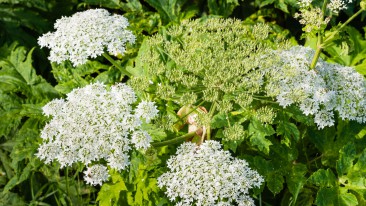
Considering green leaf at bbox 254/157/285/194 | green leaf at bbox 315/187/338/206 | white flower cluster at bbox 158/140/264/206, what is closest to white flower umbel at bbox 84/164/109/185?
white flower cluster at bbox 158/140/264/206

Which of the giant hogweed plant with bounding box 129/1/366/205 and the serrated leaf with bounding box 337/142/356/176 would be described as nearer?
the giant hogweed plant with bounding box 129/1/366/205

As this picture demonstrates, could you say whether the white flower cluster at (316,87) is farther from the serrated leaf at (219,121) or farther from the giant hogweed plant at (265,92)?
the serrated leaf at (219,121)

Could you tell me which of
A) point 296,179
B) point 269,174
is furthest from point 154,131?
point 296,179

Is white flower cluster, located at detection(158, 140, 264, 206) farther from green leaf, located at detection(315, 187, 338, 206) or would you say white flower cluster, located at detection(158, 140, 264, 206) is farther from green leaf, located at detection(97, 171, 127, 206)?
green leaf, located at detection(97, 171, 127, 206)

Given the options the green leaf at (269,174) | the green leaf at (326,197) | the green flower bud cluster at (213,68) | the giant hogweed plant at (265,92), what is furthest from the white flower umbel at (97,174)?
the green leaf at (326,197)

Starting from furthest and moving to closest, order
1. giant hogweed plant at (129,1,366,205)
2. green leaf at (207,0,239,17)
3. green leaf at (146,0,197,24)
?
green leaf at (207,0,239,17) → green leaf at (146,0,197,24) → giant hogweed plant at (129,1,366,205)
